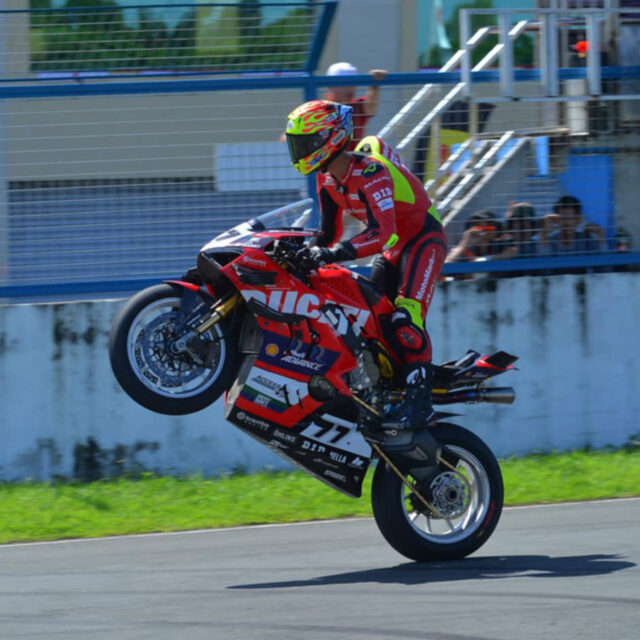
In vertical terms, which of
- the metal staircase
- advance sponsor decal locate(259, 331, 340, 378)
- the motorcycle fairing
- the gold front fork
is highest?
the metal staircase

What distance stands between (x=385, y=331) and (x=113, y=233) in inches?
115

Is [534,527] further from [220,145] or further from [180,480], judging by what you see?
[220,145]

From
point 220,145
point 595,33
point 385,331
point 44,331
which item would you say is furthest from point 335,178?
point 595,33

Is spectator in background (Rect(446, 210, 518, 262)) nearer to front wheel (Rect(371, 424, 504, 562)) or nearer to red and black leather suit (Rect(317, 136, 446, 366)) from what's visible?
red and black leather suit (Rect(317, 136, 446, 366))

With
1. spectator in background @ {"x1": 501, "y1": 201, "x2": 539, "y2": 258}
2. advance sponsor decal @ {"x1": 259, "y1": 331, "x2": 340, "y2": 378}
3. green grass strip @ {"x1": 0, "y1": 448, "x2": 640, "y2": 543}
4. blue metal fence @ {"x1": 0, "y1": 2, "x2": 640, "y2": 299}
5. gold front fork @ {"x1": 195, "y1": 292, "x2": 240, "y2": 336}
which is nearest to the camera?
gold front fork @ {"x1": 195, "y1": 292, "x2": 240, "y2": 336}

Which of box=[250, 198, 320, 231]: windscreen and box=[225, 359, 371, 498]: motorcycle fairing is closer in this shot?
box=[225, 359, 371, 498]: motorcycle fairing

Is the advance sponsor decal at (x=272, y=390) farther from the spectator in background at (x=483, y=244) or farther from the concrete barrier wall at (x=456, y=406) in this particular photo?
the spectator in background at (x=483, y=244)

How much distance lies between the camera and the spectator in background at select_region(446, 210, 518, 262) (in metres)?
9.04

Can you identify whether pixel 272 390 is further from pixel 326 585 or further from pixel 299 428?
pixel 326 585

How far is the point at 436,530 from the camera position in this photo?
21.3 ft

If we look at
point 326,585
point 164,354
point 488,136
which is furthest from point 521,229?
point 326,585

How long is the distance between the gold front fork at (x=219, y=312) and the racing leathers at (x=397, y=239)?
53 centimetres

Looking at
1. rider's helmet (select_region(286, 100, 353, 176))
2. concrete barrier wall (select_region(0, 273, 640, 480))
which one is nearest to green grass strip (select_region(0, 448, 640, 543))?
concrete barrier wall (select_region(0, 273, 640, 480))

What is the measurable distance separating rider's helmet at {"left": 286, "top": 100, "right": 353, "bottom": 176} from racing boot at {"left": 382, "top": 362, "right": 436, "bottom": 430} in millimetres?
1111
